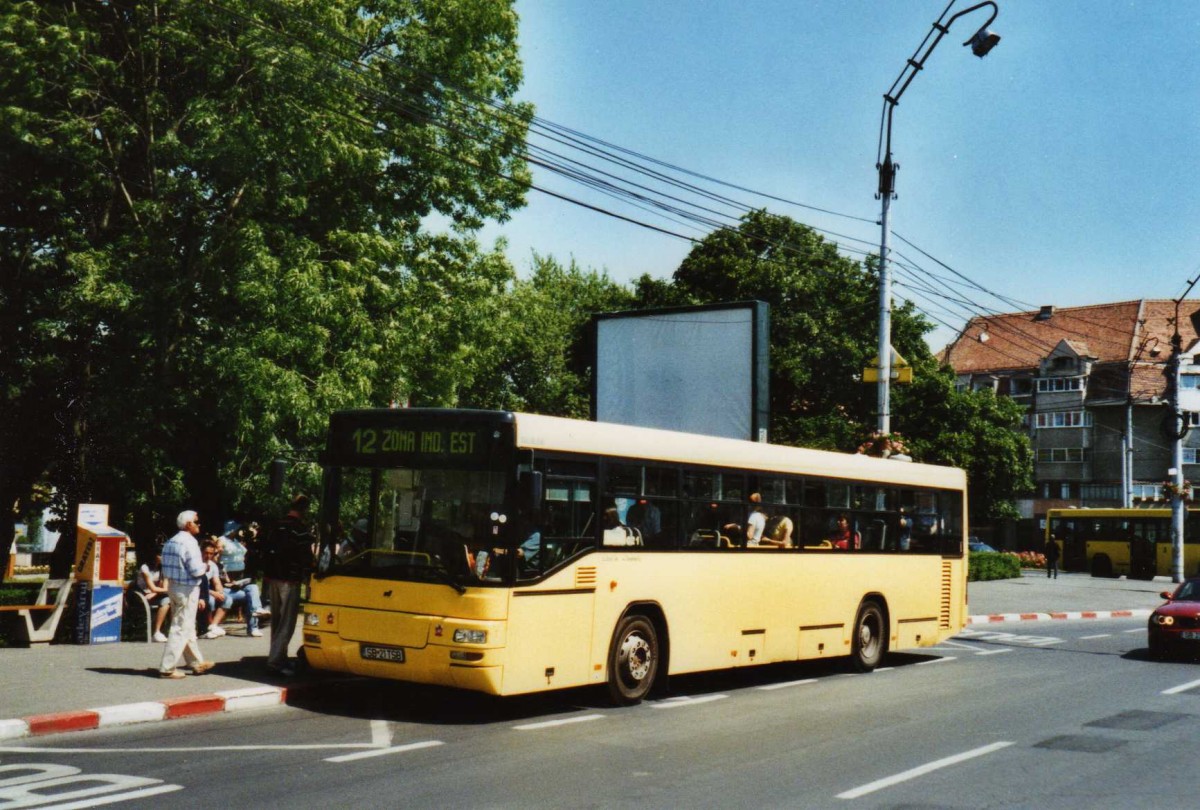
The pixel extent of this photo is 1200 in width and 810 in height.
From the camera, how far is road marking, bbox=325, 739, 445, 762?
29.1ft

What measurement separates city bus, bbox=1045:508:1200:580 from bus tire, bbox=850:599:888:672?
39364mm

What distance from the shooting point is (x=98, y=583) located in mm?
15406

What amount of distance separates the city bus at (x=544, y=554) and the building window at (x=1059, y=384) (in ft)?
232

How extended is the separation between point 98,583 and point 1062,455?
74.2 m

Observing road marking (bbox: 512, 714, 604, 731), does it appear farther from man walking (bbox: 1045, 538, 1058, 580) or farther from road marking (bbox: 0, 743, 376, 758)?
man walking (bbox: 1045, 538, 1058, 580)

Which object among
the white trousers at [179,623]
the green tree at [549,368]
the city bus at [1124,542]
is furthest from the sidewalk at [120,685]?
the city bus at [1124,542]

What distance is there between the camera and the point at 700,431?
24266 mm

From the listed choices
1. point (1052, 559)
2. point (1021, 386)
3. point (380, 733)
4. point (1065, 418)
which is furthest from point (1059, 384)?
point (380, 733)

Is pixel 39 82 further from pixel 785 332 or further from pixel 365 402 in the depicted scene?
pixel 785 332

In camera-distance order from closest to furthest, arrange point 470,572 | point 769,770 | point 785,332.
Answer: point 769,770 < point 470,572 < point 785,332

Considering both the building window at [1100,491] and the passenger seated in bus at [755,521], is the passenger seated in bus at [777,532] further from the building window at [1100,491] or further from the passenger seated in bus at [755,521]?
the building window at [1100,491]

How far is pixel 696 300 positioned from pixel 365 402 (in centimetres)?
2843

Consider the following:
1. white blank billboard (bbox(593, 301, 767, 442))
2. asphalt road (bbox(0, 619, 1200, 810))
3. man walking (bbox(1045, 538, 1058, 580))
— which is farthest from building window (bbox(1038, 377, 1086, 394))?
asphalt road (bbox(0, 619, 1200, 810))

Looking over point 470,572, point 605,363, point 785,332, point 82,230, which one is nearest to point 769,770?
point 470,572
